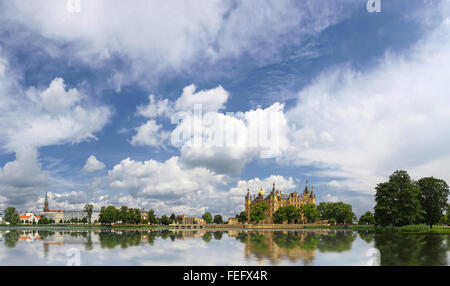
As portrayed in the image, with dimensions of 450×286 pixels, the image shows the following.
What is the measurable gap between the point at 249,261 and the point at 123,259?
1184 cm

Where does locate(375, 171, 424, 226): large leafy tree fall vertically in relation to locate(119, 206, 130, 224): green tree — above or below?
above

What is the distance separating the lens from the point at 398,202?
83000 millimetres

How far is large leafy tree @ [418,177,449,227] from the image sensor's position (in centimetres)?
8906

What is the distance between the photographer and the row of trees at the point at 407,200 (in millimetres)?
80875

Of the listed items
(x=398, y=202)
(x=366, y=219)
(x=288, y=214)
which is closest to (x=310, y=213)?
(x=288, y=214)

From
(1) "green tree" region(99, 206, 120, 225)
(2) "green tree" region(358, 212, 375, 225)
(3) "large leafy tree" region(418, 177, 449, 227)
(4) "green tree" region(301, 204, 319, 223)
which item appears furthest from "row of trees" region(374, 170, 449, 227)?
(1) "green tree" region(99, 206, 120, 225)

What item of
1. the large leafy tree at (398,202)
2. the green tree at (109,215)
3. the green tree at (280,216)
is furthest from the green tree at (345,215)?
the green tree at (109,215)

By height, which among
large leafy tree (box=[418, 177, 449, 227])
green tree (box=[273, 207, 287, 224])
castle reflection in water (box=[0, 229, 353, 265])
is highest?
large leafy tree (box=[418, 177, 449, 227])

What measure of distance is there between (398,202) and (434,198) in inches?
595

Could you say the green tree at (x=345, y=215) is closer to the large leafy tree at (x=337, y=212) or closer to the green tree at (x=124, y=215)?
the large leafy tree at (x=337, y=212)

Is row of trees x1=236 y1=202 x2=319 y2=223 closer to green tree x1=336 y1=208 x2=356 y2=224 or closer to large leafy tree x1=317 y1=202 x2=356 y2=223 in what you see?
large leafy tree x1=317 y1=202 x2=356 y2=223
